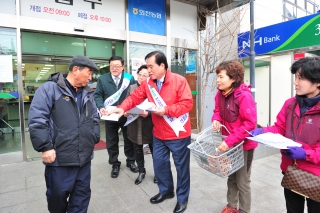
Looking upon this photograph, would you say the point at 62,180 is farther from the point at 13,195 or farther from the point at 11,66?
the point at 11,66

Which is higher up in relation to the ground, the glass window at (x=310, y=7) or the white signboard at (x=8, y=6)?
the glass window at (x=310, y=7)

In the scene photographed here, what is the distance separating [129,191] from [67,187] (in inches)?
52.6

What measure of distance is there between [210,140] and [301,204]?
3.26 feet

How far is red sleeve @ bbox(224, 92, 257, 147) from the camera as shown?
6.70 ft

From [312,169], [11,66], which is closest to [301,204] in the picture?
[312,169]

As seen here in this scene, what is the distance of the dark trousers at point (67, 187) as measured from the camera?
201cm

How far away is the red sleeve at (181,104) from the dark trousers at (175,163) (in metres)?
0.40

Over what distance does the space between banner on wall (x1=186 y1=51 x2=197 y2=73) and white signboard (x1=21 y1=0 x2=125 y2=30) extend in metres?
2.30

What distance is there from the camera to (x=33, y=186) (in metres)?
3.39

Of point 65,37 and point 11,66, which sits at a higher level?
point 65,37

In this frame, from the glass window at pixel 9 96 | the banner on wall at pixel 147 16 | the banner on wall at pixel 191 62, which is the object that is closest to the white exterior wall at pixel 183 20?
the banner on wall at pixel 147 16

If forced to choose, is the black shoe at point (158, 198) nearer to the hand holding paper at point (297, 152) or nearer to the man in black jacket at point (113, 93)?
the man in black jacket at point (113, 93)

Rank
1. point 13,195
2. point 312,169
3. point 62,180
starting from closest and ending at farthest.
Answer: point 312,169, point 62,180, point 13,195

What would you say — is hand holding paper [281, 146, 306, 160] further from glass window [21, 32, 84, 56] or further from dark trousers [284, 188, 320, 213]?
glass window [21, 32, 84, 56]
